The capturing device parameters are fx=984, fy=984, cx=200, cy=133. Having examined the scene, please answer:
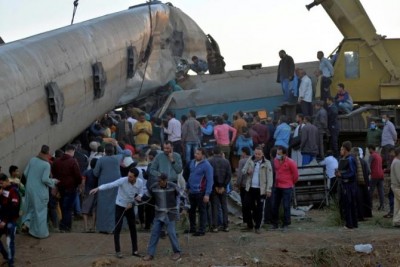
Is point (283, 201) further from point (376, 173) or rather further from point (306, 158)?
point (306, 158)

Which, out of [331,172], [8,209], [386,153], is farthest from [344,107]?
[8,209]

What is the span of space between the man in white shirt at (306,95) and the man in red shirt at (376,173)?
16.7ft

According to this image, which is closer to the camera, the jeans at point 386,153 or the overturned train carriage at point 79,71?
the overturned train carriage at point 79,71

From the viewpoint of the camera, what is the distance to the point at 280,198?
17.0 metres

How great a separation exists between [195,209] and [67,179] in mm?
2234

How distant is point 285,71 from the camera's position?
26.5m

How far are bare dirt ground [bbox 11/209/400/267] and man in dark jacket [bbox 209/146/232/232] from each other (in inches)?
10.8

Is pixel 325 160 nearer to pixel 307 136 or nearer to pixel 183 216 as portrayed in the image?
pixel 307 136

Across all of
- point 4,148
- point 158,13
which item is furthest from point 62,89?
point 158,13

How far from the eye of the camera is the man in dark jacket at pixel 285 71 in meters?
26.2

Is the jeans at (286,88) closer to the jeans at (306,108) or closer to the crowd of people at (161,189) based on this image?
the jeans at (306,108)

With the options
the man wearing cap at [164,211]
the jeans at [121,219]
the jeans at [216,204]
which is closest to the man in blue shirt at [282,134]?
the jeans at [216,204]

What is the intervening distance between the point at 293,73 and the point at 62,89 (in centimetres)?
814

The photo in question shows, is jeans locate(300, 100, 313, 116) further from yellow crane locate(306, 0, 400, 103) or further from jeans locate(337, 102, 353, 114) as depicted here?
yellow crane locate(306, 0, 400, 103)
